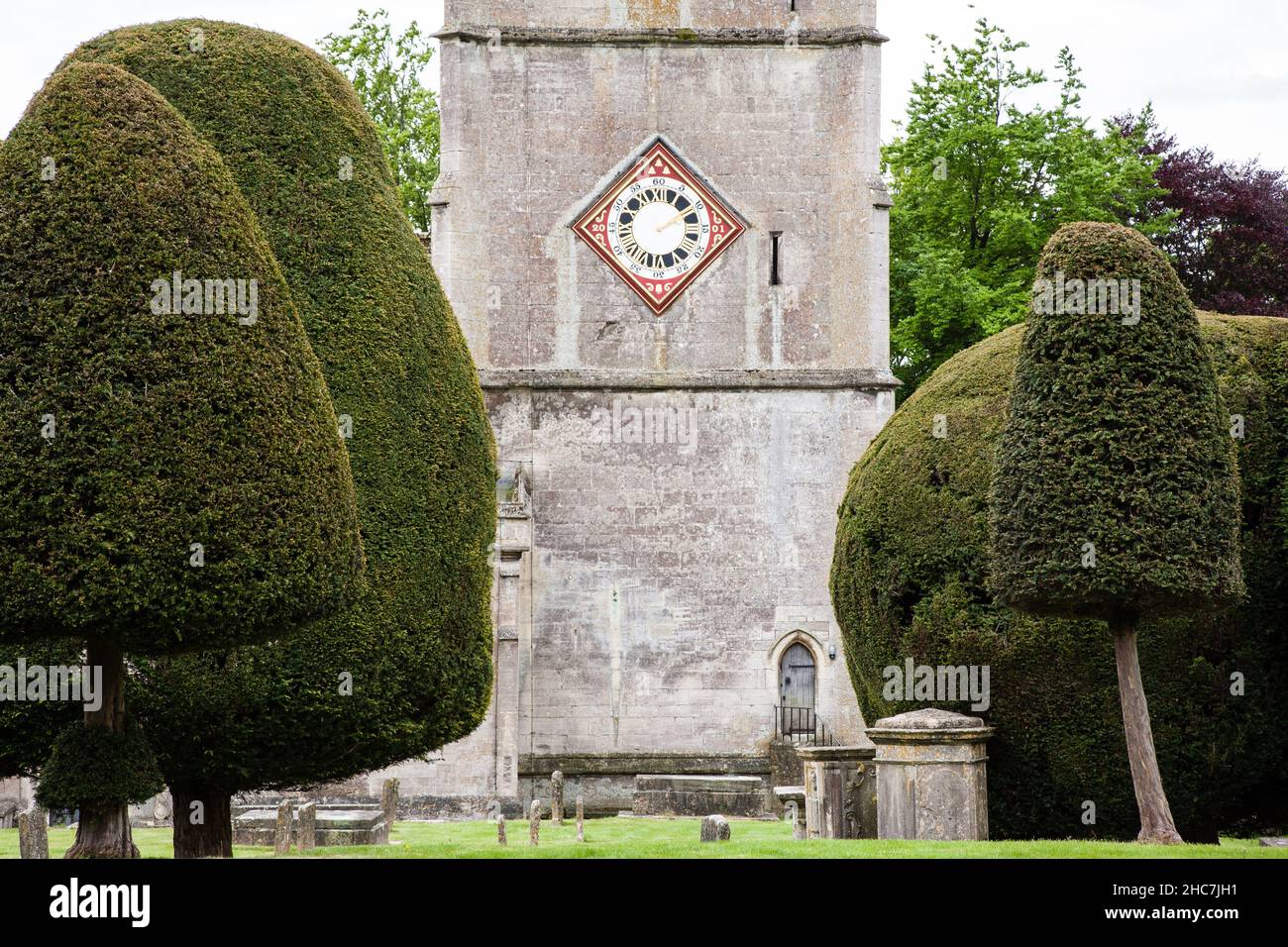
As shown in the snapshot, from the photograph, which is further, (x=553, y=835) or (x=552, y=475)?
(x=552, y=475)

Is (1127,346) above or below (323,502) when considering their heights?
above

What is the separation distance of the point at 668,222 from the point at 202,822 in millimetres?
17336

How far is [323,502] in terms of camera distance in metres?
12.2

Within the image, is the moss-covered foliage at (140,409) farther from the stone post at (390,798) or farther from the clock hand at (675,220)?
the clock hand at (675,220)

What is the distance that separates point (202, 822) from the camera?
1471 cm

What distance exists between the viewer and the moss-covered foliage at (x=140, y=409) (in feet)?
36.7

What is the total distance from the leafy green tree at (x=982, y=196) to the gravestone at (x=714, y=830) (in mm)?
16724

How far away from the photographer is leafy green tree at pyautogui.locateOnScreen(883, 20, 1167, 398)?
33594mm

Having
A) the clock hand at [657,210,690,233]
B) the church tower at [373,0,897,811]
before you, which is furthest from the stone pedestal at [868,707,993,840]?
the clock hand at [657,210,690,233]

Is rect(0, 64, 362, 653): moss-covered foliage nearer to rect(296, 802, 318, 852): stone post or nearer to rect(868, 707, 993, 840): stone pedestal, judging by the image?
rect(868, 707, 993, 840): stone pedestal

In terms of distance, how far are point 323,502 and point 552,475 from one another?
17.1 meters
